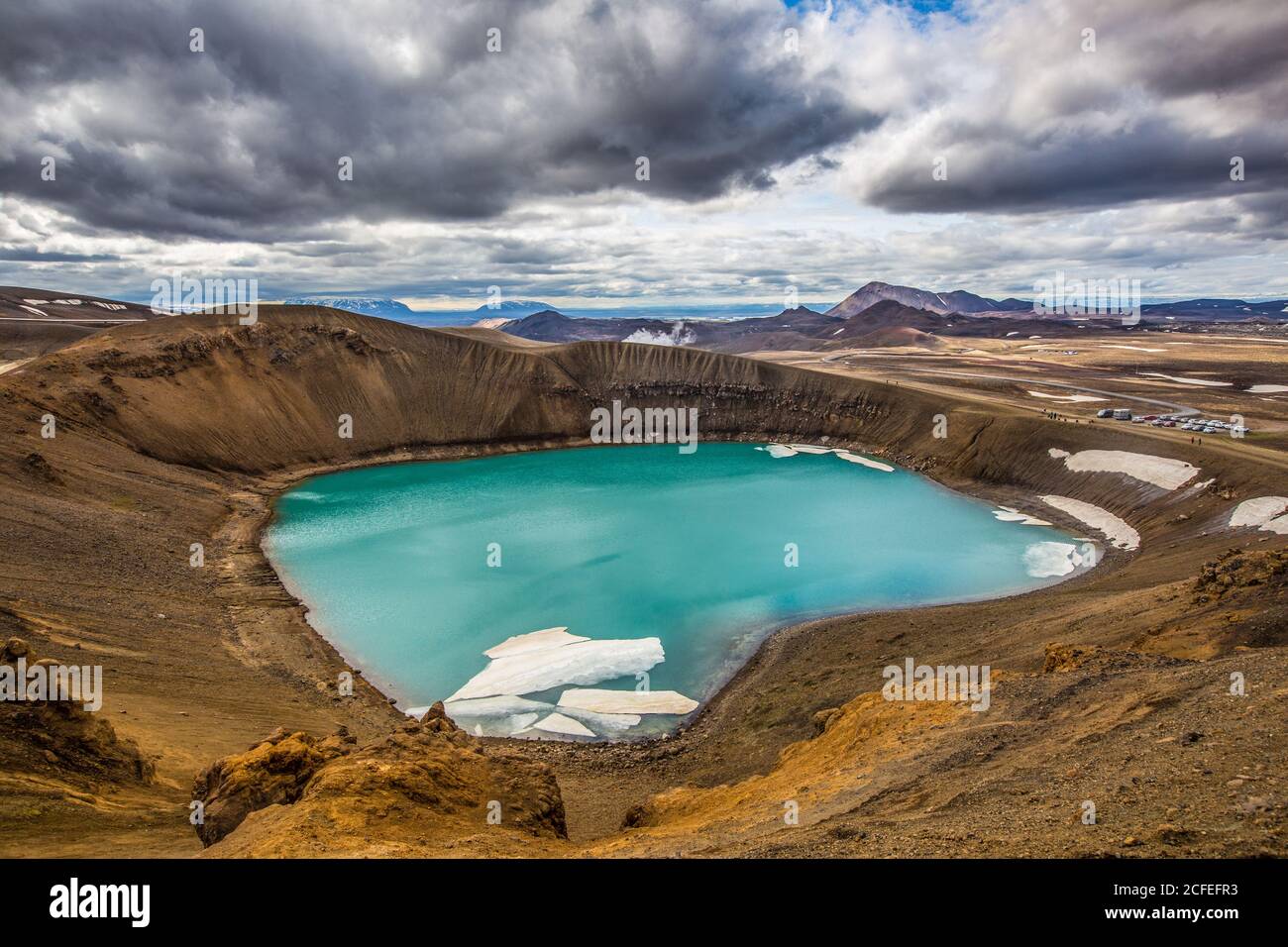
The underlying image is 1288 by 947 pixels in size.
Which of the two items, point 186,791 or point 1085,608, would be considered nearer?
point 186,791

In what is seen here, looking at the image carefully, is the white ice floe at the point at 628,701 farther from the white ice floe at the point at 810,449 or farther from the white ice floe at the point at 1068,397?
the white ice floe at the point at 1068,397

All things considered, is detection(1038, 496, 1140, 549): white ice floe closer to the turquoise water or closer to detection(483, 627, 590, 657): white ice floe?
the turquoise water

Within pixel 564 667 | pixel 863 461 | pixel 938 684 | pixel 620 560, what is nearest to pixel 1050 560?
pixel 938 684

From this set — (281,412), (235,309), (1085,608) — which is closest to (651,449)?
(281,412)

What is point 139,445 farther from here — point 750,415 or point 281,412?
point 750,415

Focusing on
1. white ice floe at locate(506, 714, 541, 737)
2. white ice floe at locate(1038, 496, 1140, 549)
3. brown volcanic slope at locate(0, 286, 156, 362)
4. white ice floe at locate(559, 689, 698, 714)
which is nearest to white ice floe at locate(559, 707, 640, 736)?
white ice floe at locate(559, 689, 698, 714)
